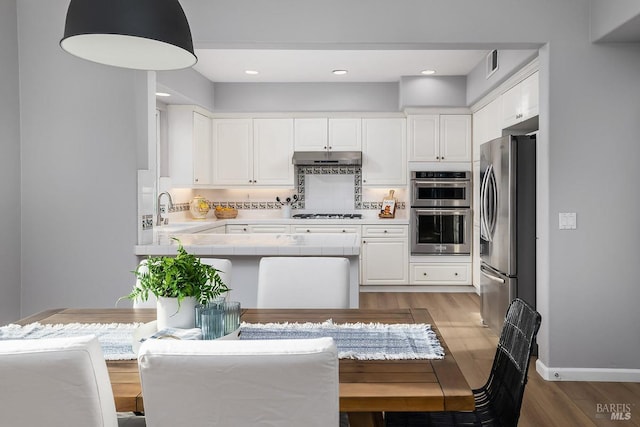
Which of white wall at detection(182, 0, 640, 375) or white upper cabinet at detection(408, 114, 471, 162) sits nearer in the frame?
white wall at detection(182, 0, 640, 375)

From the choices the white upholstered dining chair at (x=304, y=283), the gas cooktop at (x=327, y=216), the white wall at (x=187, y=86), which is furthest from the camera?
the gas cooktop at (x=327, y=216)

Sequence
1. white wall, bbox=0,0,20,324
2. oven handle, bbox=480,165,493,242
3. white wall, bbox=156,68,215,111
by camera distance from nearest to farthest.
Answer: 1. white wall, bbox=0,0,20,324
2. oven handle, bbox=480,165,493,242
3. white wall, bbox=156,68,215,111

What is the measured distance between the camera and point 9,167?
331cm

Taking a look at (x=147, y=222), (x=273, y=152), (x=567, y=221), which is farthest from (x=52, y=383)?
(x=273, y=152)

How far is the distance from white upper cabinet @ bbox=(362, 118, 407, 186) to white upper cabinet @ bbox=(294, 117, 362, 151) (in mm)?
113

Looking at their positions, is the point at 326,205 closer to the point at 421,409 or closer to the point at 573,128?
the point at 573,128

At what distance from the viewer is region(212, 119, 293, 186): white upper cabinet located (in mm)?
6504

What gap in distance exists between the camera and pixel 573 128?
129 inches

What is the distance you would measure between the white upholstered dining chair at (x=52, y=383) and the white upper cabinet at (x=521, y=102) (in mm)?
3641

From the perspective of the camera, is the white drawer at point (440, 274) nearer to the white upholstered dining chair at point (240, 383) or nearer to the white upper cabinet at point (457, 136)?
the white upper cabinet at point (457, 136)

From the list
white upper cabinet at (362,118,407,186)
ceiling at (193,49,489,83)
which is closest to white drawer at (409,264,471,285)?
white upper cabinet at (362,118,407,186)

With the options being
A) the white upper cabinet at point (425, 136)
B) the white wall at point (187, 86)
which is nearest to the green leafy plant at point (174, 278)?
the white wall at point (187, 86)

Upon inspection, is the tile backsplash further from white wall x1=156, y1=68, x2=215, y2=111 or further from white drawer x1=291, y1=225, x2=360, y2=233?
white wall x1=156, y1=68, x2=215, y2=111

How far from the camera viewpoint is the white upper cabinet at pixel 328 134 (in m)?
6.47
